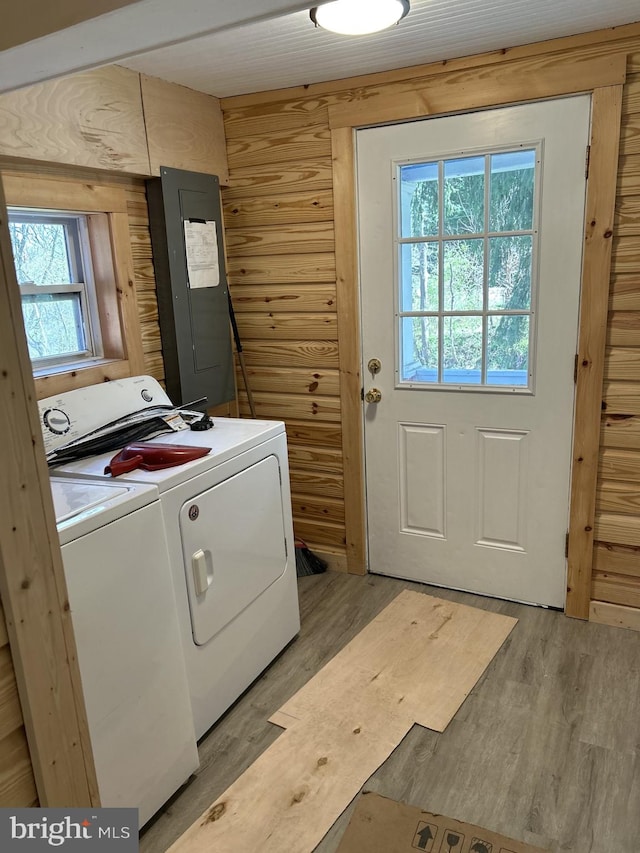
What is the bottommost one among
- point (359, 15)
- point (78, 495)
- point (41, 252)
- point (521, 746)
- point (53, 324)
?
point (521, 746)

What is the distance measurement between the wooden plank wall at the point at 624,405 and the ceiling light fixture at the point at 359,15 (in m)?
0.91

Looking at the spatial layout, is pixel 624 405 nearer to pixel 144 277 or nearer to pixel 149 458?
pixel 149 458

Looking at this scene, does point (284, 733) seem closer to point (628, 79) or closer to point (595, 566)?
point (595, 566)

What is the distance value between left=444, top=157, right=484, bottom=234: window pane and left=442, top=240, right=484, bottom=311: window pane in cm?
6

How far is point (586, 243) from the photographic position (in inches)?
92.0

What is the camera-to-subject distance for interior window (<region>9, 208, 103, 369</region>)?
2273 mm

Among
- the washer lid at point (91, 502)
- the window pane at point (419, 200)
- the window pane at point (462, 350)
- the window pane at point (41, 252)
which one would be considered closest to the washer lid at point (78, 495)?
the washer lid at point (91, 502)

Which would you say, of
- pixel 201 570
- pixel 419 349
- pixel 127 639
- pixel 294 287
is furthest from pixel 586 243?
pixel 127 639

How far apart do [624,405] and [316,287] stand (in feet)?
4.59

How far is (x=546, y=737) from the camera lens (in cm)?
202

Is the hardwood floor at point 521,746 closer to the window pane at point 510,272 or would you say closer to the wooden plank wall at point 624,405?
the wooden plank wall at point 624,405

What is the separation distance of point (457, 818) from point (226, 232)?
101 inches

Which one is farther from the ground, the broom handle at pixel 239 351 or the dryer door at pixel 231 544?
the broom handle at pixel 239 351

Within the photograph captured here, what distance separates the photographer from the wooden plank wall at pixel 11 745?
3.60 ft
